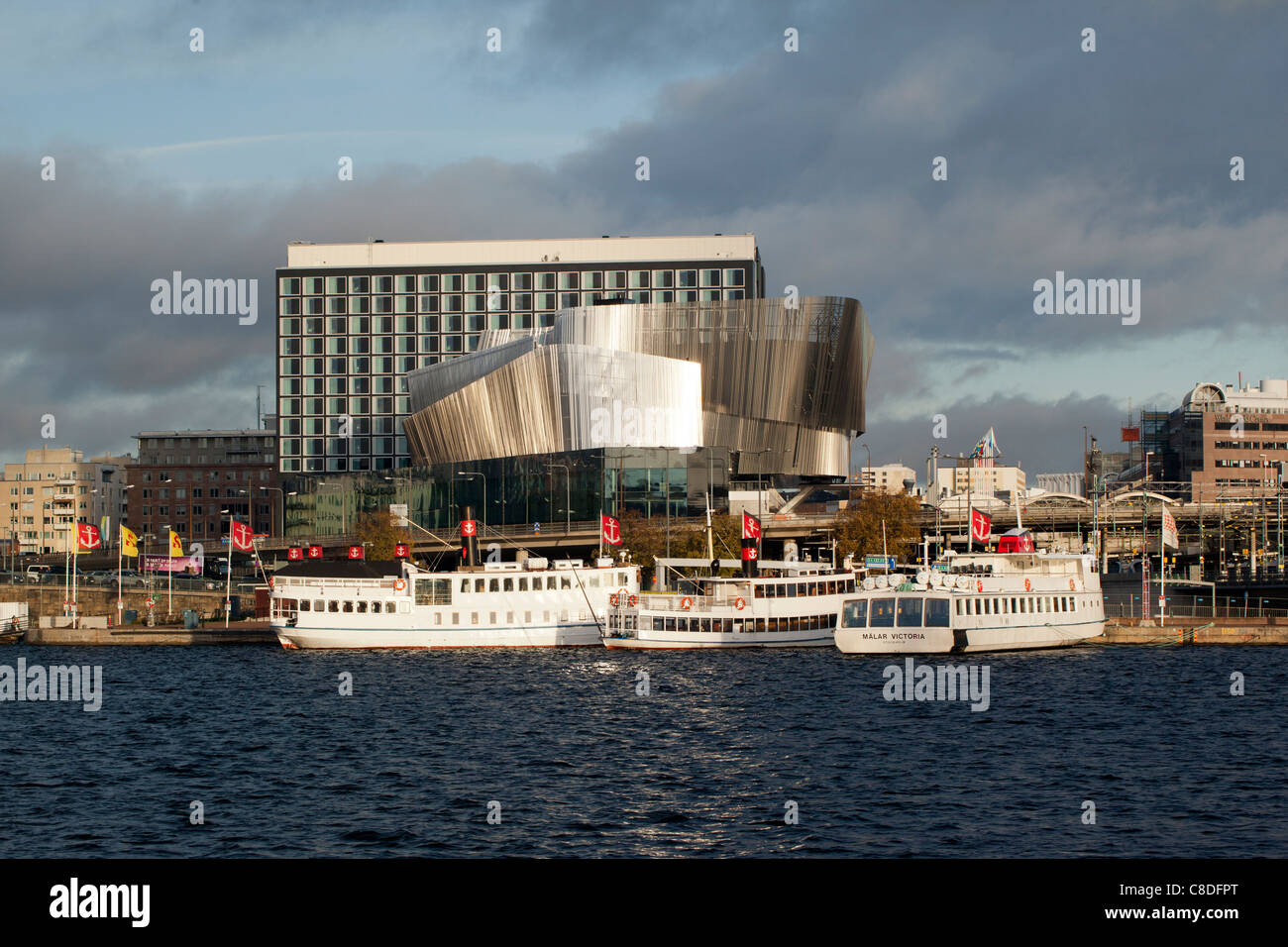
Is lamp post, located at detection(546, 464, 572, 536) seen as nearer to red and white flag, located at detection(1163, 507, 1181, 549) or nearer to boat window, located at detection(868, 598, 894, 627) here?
red and white flag, located at detection(1163, 507, 1181, 549)

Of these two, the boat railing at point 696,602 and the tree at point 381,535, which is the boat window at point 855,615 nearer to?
the boat railing at point 696,602

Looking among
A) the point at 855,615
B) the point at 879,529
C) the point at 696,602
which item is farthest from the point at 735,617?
the point at 879,529

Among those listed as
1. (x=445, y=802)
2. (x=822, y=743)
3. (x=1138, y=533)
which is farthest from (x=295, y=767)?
(x=1138, y=533)

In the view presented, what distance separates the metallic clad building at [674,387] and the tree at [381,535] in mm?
20357

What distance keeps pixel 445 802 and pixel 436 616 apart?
5578 cm

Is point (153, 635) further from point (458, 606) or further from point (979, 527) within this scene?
point (979, 527)

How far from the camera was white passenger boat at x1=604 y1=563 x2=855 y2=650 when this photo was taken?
88875mm

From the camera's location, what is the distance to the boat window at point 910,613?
3189 inches

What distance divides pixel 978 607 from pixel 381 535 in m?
83.2

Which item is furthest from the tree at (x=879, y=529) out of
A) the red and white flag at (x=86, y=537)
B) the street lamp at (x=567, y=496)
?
the red and white flag at (x=86, y=537)

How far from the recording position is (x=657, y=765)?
45.8m

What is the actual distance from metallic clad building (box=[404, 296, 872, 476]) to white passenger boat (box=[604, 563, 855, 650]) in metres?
81.2
